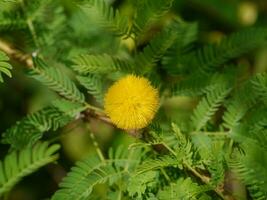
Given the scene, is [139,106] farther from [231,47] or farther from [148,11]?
[231,47]

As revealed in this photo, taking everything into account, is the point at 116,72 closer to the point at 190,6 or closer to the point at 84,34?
the point at 84,34

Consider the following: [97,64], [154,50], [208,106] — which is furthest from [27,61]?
[208,106]

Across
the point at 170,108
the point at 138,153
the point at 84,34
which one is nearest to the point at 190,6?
the point at 170,108

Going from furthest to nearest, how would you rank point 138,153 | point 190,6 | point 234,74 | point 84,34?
point 190,6 < point 84,34 < point 234,74 < point 138,153

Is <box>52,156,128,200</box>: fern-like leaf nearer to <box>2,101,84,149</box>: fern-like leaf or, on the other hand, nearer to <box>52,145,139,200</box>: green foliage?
<box>52,145,139,200</box>: green foliage

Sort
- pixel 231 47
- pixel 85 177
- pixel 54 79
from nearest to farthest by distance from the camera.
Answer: pixel 85 177, pixel 54 79, pixel 231 47

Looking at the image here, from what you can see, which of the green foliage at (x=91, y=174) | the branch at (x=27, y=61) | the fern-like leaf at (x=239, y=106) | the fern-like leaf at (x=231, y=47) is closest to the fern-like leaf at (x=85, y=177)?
the green foliage at (x=91, y=174)

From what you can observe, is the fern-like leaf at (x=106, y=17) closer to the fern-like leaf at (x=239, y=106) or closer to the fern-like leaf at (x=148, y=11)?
the fern-like leaf at (x=148, y=11)

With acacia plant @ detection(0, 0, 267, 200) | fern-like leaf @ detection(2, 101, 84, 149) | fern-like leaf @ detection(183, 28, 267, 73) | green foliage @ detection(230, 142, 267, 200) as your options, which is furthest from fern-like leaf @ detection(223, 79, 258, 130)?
fern-like leaf @ detection(2, 101, 84, 149)
